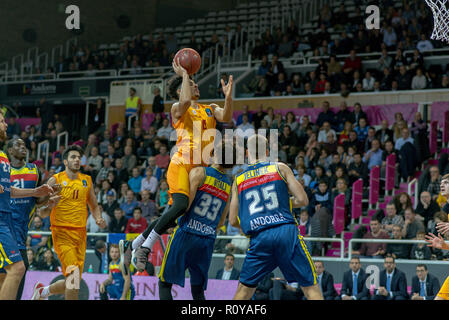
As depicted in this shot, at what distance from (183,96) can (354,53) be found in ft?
39.8

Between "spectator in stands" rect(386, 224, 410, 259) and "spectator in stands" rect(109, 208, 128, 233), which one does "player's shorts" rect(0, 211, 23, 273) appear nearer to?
"spectator in stands" rect(386, 224, 410, 259)

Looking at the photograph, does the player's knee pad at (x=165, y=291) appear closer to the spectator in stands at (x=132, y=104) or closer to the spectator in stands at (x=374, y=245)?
the spectator in stands at (x=374, y=245)

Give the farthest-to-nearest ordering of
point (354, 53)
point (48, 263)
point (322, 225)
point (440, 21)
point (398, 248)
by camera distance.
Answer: point (354, 53)
point (48, 263)
point (322, 225)
point (398, 248)
point (440, 21)

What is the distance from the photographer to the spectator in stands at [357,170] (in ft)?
49.7

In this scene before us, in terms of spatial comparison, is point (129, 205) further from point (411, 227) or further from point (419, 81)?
point (419, 81)

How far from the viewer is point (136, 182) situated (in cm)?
1725

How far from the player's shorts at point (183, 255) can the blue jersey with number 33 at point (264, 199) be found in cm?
70

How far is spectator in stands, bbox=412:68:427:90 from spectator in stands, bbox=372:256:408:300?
7256 millimetres

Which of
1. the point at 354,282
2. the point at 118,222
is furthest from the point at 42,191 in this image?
the point at 118,222

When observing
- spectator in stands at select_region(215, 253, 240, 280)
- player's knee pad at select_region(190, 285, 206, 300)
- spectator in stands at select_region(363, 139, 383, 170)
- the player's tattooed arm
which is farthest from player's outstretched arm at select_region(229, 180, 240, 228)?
spectator in stands at select_region(363, 139, 383, 170)

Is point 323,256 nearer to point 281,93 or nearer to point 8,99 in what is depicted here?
point 281,93

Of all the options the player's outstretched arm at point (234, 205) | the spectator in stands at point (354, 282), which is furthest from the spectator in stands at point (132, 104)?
the player's outstretched arm at point (234, 205)
